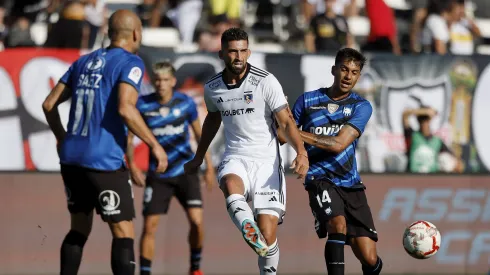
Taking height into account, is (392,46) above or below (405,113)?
above

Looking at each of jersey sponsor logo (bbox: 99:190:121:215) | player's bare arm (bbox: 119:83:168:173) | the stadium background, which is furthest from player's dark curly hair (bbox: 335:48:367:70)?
the stadium background

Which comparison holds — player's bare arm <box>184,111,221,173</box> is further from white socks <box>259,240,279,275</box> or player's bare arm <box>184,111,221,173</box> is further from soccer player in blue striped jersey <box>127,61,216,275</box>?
soccer player in blue striped jersey <box>127,61,216,275</box>

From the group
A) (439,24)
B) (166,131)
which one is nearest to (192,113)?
(166,131)

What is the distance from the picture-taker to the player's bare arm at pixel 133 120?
341 inches

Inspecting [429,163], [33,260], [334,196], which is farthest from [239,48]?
[429,163]

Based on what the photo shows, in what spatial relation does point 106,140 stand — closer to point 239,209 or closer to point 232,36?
point 239,209

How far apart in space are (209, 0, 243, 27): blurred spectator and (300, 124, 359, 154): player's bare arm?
7.14 meters

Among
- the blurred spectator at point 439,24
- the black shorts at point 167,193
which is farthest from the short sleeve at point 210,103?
the blurred spectator at point 439,24

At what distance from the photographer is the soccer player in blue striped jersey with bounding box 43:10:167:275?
889 centimetres

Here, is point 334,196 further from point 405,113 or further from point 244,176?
point 405,113

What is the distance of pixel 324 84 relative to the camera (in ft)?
47.4

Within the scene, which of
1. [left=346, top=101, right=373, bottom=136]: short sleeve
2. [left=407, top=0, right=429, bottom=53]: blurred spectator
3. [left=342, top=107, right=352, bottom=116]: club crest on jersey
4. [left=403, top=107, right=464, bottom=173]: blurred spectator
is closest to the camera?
[left=346, top=101, right=373, bottom=136]: short sleeve

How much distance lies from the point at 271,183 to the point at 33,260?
4954 millimetres

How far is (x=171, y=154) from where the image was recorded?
12.5m
